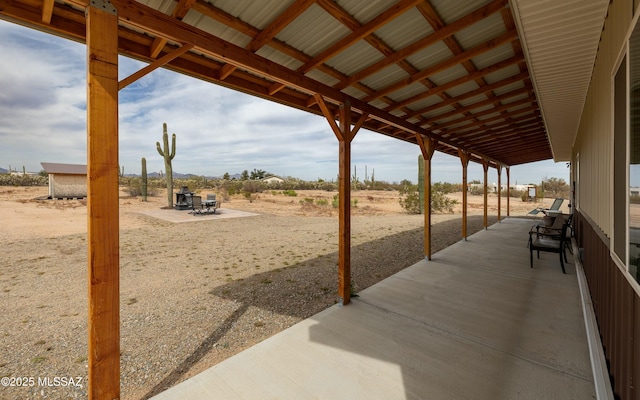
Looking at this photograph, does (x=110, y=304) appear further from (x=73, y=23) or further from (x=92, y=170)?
(x=73, y=23)

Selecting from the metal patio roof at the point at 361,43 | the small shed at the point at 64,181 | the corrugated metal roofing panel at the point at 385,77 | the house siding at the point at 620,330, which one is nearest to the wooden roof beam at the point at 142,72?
the metal patio roof at the point at 361,43

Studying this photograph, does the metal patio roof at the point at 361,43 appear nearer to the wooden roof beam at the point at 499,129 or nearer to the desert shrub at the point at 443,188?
the wooden roof beam at the point at 499,129

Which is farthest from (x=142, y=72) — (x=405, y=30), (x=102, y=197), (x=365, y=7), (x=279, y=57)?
(x=405, y=30)

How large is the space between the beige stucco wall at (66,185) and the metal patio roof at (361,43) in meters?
23.9

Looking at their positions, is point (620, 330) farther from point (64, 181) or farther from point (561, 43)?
point (64, 181)

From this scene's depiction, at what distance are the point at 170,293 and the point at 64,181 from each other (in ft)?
74.5

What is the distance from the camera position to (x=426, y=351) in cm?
256

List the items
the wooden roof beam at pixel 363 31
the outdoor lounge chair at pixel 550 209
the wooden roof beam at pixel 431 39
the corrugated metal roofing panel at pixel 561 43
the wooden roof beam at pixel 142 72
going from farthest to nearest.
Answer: the outdoor lounge chair at pixel 550 209
the wooden roof beam at pixel 431 39
the wooden roof beam at pixel 363 31
the corrugated metal roofing panel at pixel 561 43
the wooden roof beam at pixel 142 72

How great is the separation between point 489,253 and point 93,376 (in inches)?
280

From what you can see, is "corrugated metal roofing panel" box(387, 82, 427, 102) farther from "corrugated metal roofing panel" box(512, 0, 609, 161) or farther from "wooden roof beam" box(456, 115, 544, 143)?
"wooden roof beam" box(456, 115, 544, 143)

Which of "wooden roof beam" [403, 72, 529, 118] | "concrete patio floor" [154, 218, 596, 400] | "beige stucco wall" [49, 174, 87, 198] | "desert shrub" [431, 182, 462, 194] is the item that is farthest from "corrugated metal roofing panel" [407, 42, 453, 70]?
"beige stucco wall" [49, 174, 87, 198]

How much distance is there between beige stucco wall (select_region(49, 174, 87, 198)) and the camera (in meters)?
19.2

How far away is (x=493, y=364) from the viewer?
2.39 meters

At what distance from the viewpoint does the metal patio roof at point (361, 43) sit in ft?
6.79
